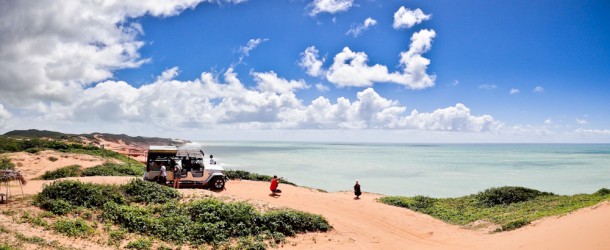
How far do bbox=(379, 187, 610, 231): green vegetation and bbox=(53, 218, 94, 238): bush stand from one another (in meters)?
15.9

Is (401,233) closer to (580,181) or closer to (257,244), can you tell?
(257,244)

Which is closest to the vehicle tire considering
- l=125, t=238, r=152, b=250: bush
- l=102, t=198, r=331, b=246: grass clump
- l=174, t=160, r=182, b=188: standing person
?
l=174, t=160, r=182, b=188: standing person

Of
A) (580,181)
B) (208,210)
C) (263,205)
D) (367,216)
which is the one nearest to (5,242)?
(208,210)

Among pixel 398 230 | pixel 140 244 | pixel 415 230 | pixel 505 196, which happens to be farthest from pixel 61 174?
pixel 505 196

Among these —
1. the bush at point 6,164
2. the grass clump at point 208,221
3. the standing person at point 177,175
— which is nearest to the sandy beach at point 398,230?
the grass clump at point 208,221

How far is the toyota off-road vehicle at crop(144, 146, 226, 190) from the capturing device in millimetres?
18984

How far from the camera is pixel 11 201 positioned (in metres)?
13.1

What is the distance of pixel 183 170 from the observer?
750 inches

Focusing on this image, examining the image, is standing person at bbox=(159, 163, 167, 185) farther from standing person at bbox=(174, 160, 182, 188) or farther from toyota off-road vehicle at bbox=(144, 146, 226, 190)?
standing person at bbox=(174, 160, 182, 188)

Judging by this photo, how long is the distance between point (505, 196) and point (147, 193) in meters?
21.0

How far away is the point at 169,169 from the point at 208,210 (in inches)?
251

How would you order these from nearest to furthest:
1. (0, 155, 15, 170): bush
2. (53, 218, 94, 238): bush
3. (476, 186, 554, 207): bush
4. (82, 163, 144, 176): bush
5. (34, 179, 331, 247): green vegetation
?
(53, 218, 94, 238): bush
(34, 179, 331, 247): green vegetation
(476, 186, 554, 207): bush
(82, 163, 144, 176): bush
(0, 155, 15, 170): bush

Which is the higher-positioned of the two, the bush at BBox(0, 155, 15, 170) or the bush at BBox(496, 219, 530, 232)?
the bush at BBox(0, 155, 15, 170)

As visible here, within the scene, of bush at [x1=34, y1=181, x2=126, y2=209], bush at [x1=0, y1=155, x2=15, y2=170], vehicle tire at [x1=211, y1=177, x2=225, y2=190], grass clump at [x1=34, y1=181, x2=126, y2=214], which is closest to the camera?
grass clump at [x1=34, y1=181, x2=126, y2=214]
